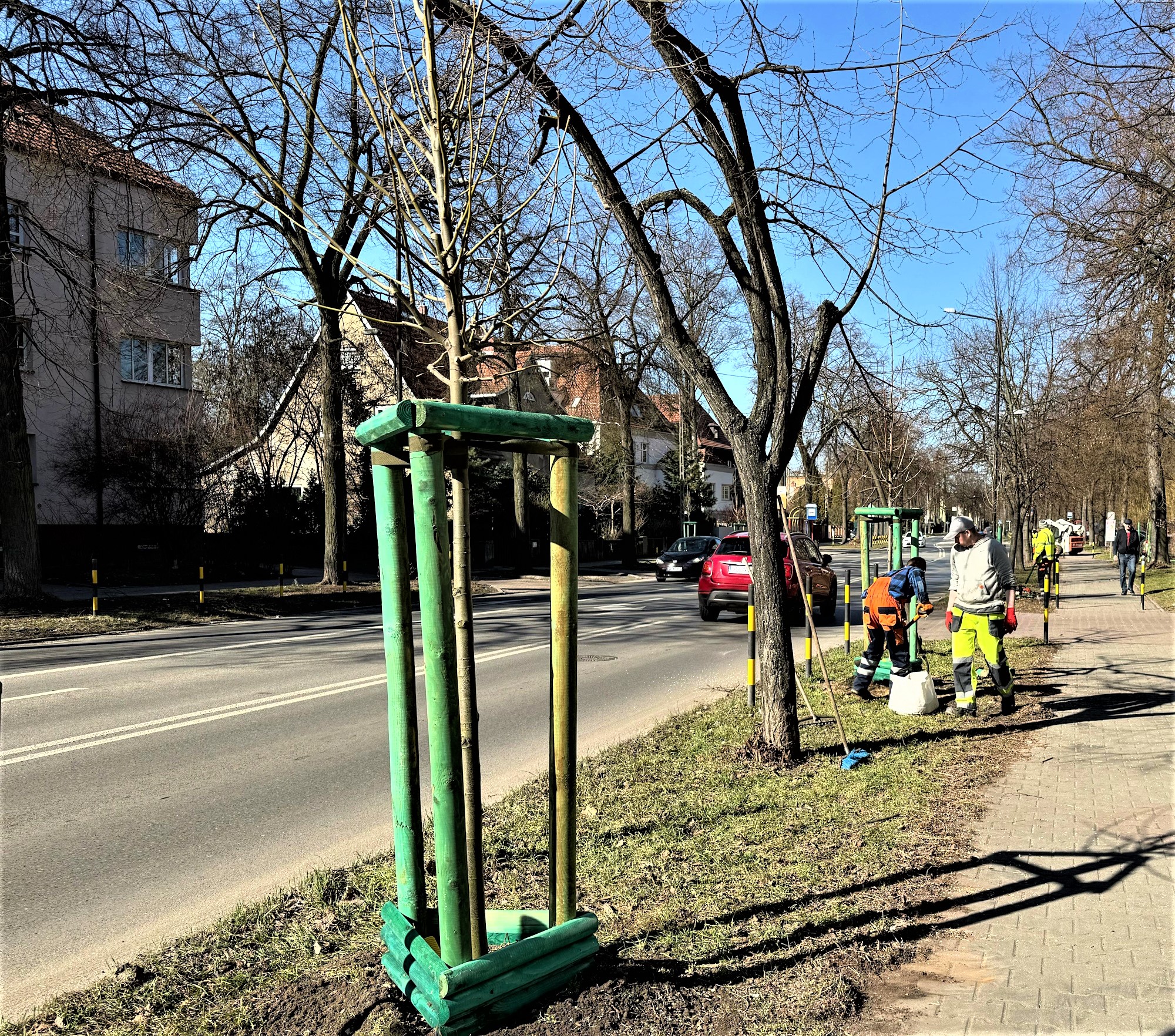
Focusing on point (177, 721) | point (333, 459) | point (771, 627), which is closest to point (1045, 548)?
point (771, 627)

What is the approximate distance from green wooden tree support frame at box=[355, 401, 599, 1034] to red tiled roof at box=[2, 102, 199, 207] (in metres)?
14.1

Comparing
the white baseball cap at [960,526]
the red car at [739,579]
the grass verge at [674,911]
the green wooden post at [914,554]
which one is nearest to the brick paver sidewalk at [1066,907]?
the grass verge at [674,911]

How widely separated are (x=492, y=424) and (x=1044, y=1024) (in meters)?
2.77

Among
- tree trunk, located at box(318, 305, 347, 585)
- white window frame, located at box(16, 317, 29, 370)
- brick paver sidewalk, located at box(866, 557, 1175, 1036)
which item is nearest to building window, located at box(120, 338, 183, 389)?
tree trunk, located at box(318, 305, 347, 585)

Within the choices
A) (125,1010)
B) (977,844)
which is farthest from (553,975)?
(977,844)

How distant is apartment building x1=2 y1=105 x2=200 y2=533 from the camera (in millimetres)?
15273

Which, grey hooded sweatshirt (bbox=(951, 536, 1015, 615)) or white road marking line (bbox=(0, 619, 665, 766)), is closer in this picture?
white road marking line (bbox=(0, 619, 665, 766))

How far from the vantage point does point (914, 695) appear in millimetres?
8227

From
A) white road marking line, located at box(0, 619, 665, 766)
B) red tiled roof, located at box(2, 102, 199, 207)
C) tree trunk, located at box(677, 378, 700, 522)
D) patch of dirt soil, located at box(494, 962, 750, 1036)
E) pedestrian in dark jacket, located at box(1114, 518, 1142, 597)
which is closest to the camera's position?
patch of dirt soil, located at box(494, 962, 750, 1036)

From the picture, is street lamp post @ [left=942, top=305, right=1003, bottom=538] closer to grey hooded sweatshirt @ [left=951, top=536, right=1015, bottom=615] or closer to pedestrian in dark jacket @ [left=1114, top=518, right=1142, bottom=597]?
pedestrian in dark jacket @ [left=1114, top=518, right=1142, bottom=597]

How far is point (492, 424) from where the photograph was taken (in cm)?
272

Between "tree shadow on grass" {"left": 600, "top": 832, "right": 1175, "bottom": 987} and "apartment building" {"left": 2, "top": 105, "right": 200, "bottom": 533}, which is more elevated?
"apartment building" {"left": 2, "top": 105, "right": 200, "bottom": 533}

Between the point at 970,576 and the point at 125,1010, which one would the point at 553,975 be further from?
the point at 970,576

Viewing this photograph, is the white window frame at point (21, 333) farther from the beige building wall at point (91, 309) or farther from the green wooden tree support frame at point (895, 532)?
the green wooden tree support frame at point (895, 532)
